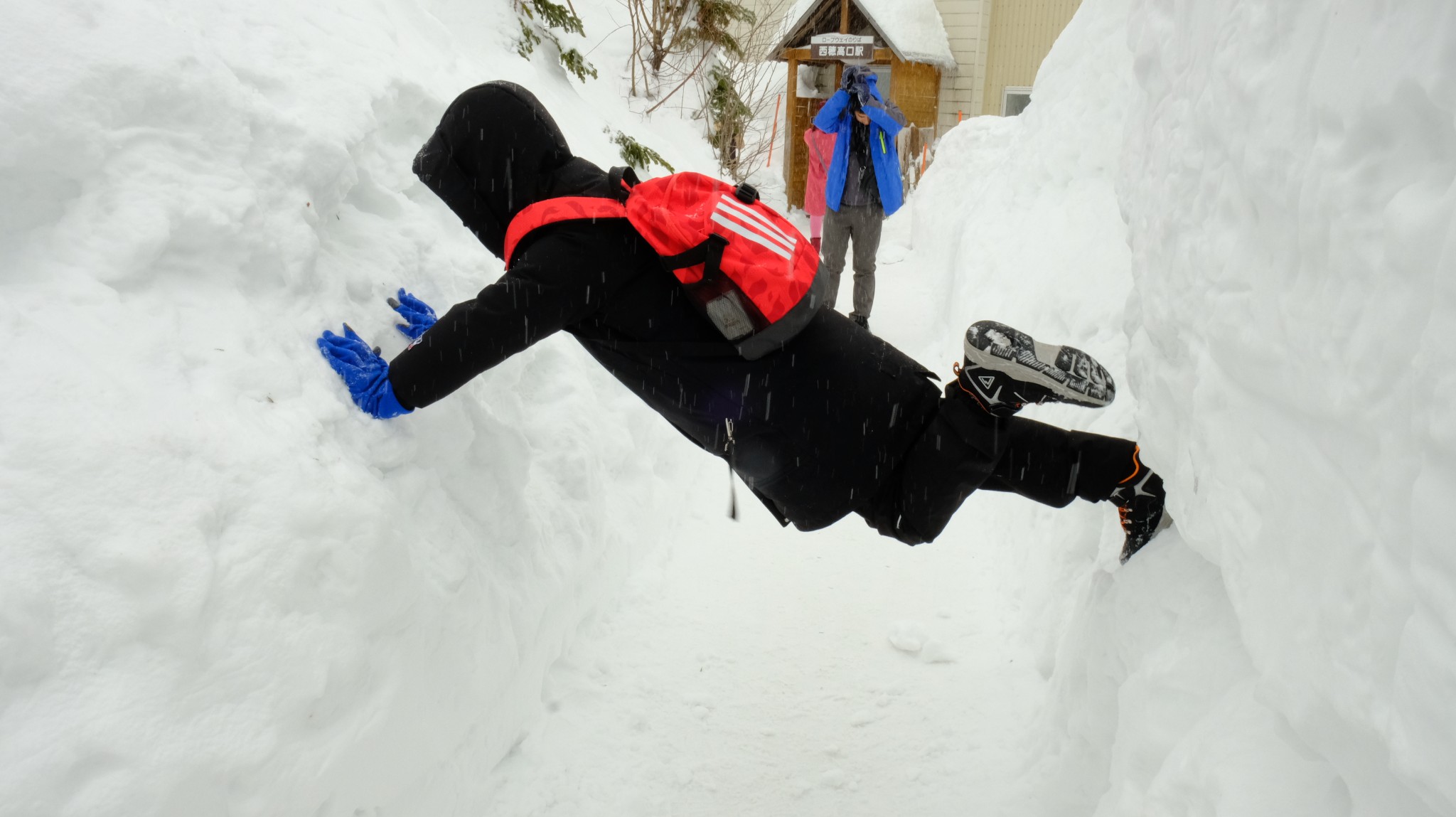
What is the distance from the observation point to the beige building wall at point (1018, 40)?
14.0m

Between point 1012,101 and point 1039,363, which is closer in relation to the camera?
point 1039,363

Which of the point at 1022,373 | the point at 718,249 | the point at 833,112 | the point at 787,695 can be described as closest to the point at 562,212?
the point at 718,249

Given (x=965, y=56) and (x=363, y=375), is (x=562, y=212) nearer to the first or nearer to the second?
(x=363, y=375)

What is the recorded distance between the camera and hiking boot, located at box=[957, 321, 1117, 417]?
6.88ft

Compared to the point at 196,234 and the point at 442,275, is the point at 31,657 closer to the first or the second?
the point at 196,234

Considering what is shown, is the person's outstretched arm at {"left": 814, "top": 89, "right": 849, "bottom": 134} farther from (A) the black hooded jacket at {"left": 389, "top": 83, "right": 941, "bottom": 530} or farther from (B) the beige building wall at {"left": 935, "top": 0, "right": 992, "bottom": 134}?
(B) the beige building wall at {"left": 935, "top": 0, "right": 992, "bottom": 134}

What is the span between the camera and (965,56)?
1470cm

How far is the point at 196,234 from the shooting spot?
6.66 feet

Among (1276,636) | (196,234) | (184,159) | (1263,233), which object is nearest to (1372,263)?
(1263,233)

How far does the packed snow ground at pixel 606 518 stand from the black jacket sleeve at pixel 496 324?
9.9 inches

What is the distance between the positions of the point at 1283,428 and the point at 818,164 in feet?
19.7

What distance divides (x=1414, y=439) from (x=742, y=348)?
1.42 m

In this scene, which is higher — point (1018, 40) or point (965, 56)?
point (1018, 40)

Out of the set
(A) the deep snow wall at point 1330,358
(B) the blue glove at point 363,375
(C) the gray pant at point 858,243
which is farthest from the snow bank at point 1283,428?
(C) the gray pant at point 858,243
